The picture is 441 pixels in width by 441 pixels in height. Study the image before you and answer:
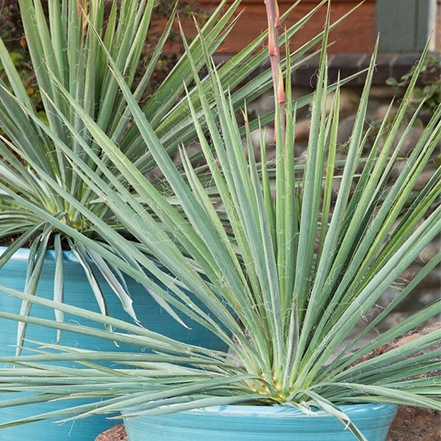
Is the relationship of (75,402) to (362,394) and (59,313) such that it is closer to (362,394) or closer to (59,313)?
(59,313)

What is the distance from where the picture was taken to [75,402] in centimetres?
173

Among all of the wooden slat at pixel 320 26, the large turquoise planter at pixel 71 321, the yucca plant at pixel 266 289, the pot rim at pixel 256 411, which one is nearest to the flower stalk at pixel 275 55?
the yucca plant at pixel 266 289

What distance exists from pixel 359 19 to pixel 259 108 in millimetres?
535

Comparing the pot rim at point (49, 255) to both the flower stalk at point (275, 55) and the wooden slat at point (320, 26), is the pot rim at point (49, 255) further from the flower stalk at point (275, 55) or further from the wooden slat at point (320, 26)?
the wooden slat at point (320, 26)

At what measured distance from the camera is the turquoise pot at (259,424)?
1113 millimetres

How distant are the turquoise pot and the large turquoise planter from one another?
55 cm

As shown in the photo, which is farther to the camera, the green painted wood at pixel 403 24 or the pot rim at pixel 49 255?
the green painted wood at pixel 403 24

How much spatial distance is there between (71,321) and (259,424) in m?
0.72

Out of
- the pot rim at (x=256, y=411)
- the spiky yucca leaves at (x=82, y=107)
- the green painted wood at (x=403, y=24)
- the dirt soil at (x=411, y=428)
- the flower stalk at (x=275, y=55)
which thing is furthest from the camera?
the green painted wood at (x=403, y=24)

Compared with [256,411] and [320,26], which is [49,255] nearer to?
[256,411]

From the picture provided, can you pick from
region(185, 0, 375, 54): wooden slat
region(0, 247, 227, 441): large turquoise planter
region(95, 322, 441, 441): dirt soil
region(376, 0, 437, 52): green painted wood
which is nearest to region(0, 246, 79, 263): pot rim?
region(0, 247, 227, 441): large turquoise planter

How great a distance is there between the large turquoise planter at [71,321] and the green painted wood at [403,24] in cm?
192

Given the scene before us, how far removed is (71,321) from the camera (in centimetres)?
174

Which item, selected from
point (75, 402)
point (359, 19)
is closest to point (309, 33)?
point (359, 19)
